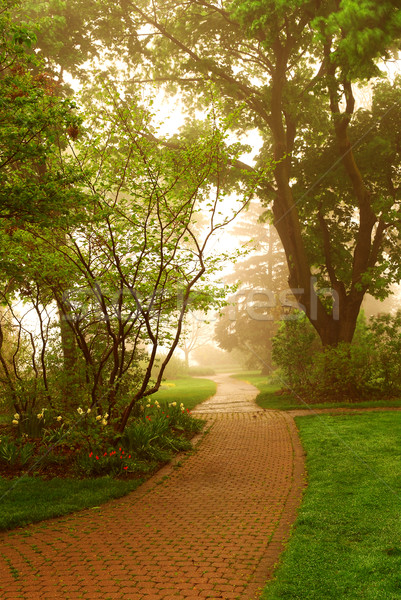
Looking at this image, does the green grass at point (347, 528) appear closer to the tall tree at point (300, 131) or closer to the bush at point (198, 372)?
the tall tree at point (300, 131)

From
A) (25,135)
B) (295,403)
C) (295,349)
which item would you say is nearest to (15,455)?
(25,135)

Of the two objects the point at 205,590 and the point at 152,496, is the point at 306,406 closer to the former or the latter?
the point at 152,496

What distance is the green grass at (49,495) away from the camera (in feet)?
18.6

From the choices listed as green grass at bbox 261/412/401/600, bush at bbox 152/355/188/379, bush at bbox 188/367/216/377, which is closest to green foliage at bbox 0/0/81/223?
green grass at bbox 261/412/401/600

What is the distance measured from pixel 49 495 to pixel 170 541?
2.43 metres

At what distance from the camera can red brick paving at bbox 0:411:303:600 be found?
12.7 ft

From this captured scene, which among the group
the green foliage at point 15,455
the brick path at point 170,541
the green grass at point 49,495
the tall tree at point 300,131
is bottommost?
the brick path at point 170,541

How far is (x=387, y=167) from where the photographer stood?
49.2 feet

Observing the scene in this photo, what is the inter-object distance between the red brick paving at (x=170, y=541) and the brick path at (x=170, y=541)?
1 centimetres

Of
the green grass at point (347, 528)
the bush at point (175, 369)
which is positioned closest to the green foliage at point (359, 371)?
the green grass at point (347, 528)

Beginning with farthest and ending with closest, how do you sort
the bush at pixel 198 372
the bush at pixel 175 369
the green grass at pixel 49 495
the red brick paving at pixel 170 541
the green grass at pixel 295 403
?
1. the bush at pixel 198 372
2. the bush at pixel 175 369
3. the green grass at pixel 295 403
4. the green grass at pixel 49 495
5. the red brick paving at pixel 170 541

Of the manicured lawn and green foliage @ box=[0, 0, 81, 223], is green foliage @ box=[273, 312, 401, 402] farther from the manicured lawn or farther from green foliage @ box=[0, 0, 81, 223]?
green foliage @ box=[0, 0, 81, 223]

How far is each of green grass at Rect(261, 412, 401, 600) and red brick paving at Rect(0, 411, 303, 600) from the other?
25 cm

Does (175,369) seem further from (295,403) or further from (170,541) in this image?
(170,541)
